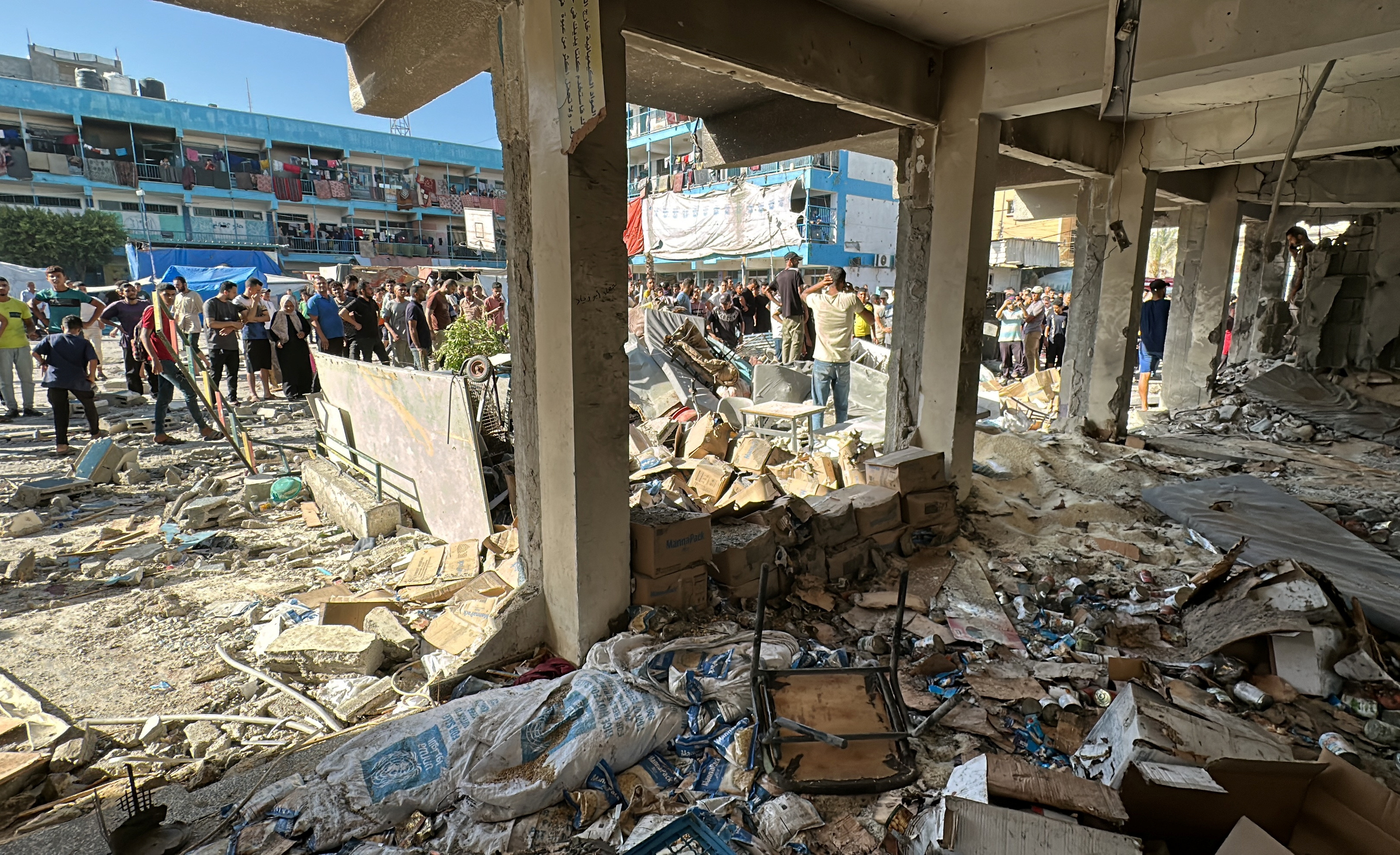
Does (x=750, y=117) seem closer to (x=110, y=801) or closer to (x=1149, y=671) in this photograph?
(x=1149, y=671)

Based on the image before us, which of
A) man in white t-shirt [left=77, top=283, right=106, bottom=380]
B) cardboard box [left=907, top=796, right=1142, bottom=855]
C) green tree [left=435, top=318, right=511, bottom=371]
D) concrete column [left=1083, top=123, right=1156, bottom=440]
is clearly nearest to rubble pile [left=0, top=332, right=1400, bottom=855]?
cardboard box [left=907, top=796, right=1142, bottom=855]

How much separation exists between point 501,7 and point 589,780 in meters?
3.37

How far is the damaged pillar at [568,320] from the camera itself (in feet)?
9.16

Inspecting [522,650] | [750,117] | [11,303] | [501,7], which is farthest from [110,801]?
[11,303]

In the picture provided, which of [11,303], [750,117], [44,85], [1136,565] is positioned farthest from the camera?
[44,85]

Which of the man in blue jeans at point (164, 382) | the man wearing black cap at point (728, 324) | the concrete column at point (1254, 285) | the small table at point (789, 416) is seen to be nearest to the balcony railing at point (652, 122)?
the man wearing black cap at point (728, 324)

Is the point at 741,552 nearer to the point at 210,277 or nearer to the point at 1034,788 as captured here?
the point at 1034,788

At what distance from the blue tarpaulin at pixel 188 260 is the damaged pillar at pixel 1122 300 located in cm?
2294

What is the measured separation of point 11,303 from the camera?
811 centimetres

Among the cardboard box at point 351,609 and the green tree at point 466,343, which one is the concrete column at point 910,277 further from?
the cardboard box at point 351,609

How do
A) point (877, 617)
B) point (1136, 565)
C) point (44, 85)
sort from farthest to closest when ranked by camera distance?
point (44, 85) → point (1136, 565) → point (877, 617)

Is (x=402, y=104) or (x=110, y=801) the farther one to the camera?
(x=402, y=104)

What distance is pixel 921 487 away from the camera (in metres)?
4.45

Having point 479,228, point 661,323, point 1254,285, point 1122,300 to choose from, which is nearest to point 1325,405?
point 1254,285
